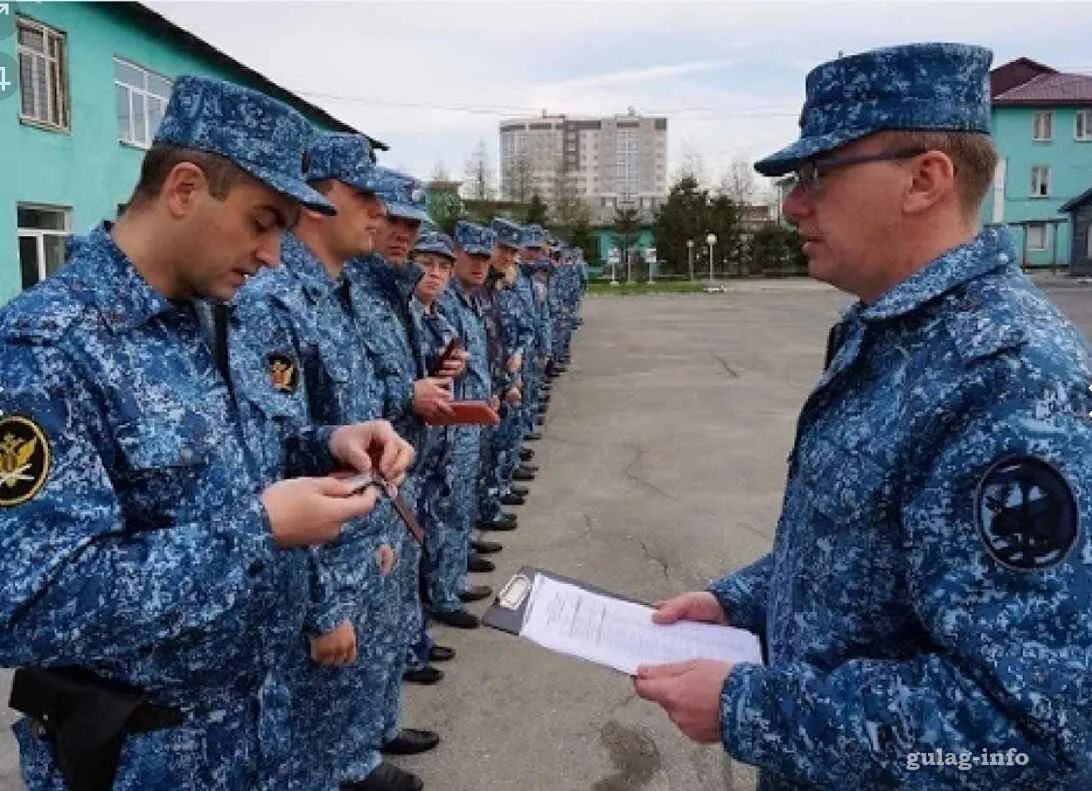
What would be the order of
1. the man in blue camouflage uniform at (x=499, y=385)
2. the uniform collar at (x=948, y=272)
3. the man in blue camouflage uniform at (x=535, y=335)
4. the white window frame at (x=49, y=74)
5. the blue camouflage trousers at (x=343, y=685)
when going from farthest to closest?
the white window frame at (x=49, y=74)
the man in blue camouflage uniform at (x=535, y=335)
the man in blue camouflage uniform at (x=499, y=385)
the blue camouflage trousers at (x=343, y=685)
the uniform collar at (x=948, y=272)

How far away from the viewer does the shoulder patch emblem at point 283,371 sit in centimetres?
234

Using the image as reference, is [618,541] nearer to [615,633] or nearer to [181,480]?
[615,633]

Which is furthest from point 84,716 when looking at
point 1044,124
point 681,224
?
point 681,224

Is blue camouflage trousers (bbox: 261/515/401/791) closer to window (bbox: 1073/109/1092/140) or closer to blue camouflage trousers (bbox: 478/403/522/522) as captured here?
blue camouflage trousers (bbox: 478/403/522/522)

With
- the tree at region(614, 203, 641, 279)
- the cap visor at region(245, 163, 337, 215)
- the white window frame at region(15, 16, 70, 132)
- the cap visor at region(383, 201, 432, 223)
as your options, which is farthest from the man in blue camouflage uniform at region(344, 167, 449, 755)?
the tree at region(614, 203, 641, 279)

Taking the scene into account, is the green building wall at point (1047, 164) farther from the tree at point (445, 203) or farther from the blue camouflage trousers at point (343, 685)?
the blue camouflage trousers at point (343, 685)

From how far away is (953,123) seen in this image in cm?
134

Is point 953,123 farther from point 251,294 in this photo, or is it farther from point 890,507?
point 251,294

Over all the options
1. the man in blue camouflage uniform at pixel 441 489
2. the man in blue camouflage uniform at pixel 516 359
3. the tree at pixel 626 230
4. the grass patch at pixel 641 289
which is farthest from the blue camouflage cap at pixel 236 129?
the tree at pixel 626 230

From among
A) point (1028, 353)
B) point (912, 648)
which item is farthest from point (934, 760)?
point (1028, 353)

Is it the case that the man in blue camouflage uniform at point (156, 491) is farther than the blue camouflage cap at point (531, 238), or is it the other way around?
the blue camouflage cap at point (531, 238)

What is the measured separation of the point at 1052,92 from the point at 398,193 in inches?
1861

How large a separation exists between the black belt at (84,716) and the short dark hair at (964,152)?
61.9 inches

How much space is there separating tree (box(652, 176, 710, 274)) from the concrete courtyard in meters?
37.3
